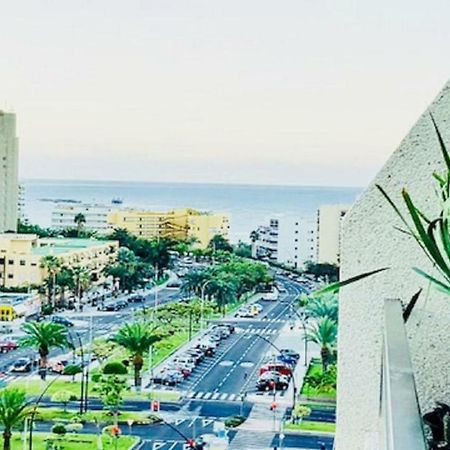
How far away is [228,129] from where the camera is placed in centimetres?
691

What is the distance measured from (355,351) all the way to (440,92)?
38 centimetres

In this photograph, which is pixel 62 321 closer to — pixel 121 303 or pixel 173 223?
pixel 121 303

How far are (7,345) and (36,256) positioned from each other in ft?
2.17

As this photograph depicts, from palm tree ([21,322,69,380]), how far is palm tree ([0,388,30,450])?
48 cm

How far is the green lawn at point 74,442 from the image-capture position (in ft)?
17.1

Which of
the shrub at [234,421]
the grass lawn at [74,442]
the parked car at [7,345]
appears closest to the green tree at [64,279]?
the parked car at [7,345]

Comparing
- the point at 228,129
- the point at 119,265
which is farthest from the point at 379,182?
the point at 228,129

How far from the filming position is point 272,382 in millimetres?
5707

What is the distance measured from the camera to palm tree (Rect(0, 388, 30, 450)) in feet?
16.9

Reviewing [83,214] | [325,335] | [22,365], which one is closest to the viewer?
[325,335]

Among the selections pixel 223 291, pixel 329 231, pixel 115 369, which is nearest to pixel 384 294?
pixel 329 231

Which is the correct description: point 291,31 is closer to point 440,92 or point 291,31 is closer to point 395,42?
point 395,42

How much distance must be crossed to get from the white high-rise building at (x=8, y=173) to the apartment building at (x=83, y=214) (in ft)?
1.31

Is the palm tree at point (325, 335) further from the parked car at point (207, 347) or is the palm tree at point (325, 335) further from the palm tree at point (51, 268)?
the palm tree at point (51, 268)
